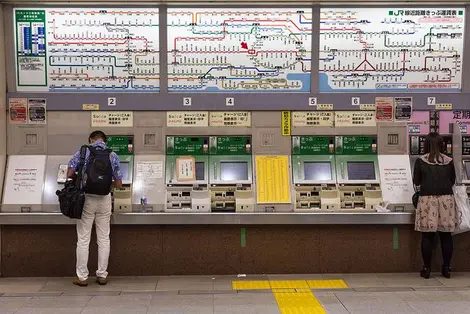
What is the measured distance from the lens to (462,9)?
6.13 m

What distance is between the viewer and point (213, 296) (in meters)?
5.05

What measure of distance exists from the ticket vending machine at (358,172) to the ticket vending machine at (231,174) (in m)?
1.09

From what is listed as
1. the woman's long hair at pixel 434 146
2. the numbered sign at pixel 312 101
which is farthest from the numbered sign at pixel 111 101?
the woman's long hair at pixel 434 146

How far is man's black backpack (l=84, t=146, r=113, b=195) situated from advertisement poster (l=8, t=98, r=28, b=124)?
1.19 metres

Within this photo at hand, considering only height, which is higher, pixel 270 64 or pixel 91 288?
pixel 270 64

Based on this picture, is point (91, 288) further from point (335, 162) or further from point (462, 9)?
point (462, 9)

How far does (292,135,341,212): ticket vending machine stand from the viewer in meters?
5.79

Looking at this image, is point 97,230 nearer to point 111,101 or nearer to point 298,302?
point 111,101

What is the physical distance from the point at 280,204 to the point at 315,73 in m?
1.68

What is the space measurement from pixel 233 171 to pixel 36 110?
2.46m

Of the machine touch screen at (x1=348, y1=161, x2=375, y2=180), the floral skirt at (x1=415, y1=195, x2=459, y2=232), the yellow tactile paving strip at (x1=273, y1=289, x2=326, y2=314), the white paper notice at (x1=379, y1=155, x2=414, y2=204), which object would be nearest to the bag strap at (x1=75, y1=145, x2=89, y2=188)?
the yellow tactile paving strip at (x1=273, y1=289, x2=326, y2=314)

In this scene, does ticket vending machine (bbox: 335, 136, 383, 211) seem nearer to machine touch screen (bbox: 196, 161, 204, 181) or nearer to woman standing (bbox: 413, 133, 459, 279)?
woman standing (bbox: 413, 133, 459, 279)

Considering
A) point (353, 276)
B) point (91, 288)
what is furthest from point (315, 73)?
point (91, 288)

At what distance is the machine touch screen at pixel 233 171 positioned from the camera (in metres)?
5.89
